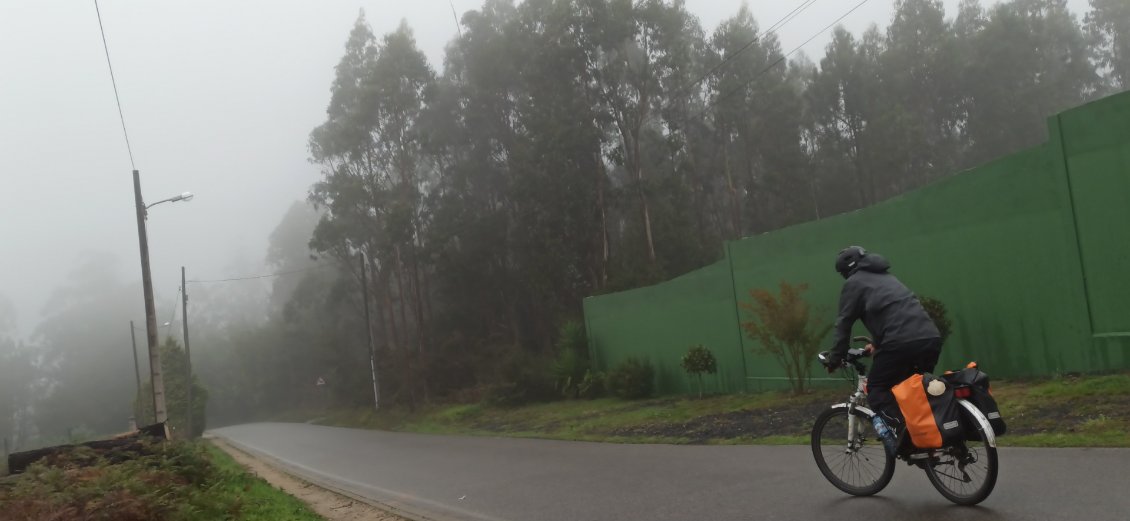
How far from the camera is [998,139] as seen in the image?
42.5 m

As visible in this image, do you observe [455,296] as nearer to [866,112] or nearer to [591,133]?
[591,133]

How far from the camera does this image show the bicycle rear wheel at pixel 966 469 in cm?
524

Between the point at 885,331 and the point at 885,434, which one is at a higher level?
the point at 885,331

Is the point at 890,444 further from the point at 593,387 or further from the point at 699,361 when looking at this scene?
the point at 593,387

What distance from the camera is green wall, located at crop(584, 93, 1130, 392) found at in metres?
10.6

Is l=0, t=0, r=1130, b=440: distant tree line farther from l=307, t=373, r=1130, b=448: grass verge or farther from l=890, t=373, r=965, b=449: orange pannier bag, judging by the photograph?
l=890, t=373, r=965, b=449: orange pannier bag

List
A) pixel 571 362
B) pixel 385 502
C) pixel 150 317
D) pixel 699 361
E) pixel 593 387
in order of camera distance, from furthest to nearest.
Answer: pixel 571 362 < pixel 593 387 < pixel 150 317 < pixel 699 361 < pixel 385 502

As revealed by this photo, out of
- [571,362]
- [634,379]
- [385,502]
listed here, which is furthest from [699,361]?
[385,502]

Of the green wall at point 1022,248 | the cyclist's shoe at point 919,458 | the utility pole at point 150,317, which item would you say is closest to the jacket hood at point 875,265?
the cyclist's shoe at point 919,458

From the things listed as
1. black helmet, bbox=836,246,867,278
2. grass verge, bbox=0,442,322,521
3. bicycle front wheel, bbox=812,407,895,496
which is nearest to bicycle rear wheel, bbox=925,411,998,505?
bicycle front wheel, bbox=812,407,895,496

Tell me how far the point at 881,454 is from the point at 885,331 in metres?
0.96

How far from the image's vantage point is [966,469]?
5414mm

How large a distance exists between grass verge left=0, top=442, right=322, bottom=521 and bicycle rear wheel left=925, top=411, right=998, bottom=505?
227 inches

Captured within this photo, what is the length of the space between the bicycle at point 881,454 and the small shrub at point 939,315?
6982 millimetres
